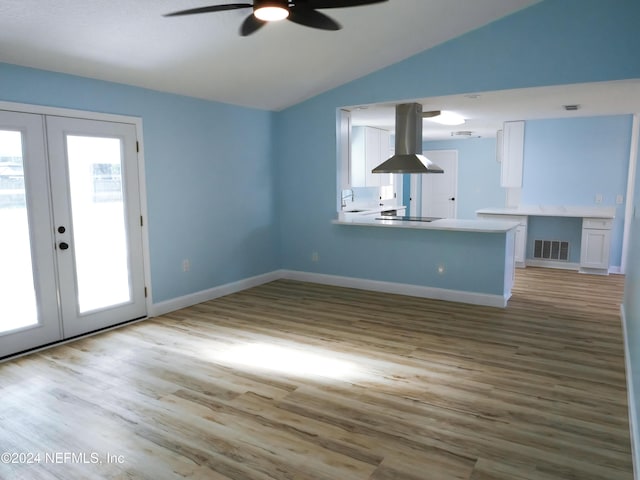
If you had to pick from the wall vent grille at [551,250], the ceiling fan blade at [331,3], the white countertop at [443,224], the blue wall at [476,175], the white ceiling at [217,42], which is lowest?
the wall vent grille at [551,250]

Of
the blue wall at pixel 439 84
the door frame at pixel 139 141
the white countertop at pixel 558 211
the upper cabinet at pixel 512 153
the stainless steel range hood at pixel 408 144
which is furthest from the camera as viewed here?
the upper cabinet at pixel 512 153

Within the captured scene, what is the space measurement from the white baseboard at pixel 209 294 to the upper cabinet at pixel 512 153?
4.06 metres

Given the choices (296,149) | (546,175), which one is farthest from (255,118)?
(546,175)

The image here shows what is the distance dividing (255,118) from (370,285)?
273 cm

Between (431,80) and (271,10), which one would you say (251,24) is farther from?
(431,80)

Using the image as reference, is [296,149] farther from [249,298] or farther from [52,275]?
[52,275]

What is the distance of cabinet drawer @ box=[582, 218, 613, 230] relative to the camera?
6.38m

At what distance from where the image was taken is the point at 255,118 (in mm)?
5938

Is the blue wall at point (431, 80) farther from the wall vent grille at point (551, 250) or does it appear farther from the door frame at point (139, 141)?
the wall vent grille at point (551, 250)

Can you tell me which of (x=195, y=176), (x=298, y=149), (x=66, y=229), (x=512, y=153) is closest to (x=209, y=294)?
(x=195, y=176)

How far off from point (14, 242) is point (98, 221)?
742 millimetres

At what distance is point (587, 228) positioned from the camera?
256 inches

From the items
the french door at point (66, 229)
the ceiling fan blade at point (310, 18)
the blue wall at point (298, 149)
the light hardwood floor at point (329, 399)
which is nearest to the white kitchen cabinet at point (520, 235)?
the blue wall at point (298, 149)

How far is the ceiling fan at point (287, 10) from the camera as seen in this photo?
2.49 m
